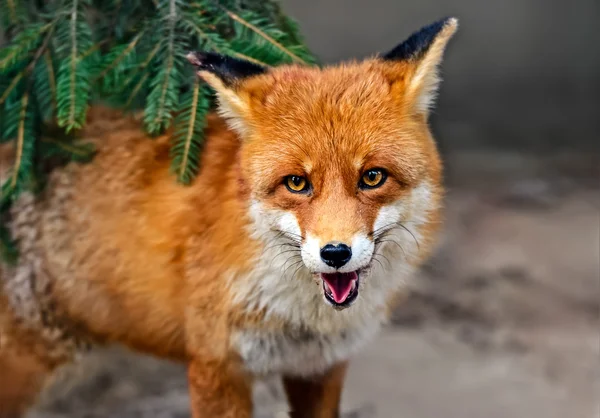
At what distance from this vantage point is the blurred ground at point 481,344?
4.02 meters

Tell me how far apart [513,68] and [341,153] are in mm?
5947

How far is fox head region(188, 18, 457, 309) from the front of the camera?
2.21 metres

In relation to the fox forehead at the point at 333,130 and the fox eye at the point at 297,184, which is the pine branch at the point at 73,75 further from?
the fox eye at the point at 297,184

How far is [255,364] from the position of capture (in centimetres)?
274

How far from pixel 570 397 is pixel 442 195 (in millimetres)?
1979

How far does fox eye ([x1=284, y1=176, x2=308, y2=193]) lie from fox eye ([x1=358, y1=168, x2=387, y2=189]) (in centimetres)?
17

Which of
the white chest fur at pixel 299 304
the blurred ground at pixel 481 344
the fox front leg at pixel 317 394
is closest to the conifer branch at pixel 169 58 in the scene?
the white chest fur at pixel 299 304

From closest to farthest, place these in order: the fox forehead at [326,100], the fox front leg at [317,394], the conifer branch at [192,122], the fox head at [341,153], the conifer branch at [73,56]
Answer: the fox head at [341,153], the fox forehead at [326,100], the conifer branch at [73,56], the conifer branch at [192,122], the fox front leg at [317,394]

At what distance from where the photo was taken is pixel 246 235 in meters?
2.54

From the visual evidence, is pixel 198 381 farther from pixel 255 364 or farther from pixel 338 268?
pixel 338 268

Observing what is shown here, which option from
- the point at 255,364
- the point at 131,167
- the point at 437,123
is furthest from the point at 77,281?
the point at 437,123

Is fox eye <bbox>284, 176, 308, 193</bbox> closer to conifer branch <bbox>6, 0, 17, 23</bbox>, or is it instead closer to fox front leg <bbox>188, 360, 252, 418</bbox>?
fox front leg <bbox>188, 360, 252, 418</bbox>

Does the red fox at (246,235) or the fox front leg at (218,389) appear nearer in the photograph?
the red fox at (246,235)

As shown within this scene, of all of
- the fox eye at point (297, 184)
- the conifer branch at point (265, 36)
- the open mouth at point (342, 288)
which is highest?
the conifer branch at point (265, 36)
